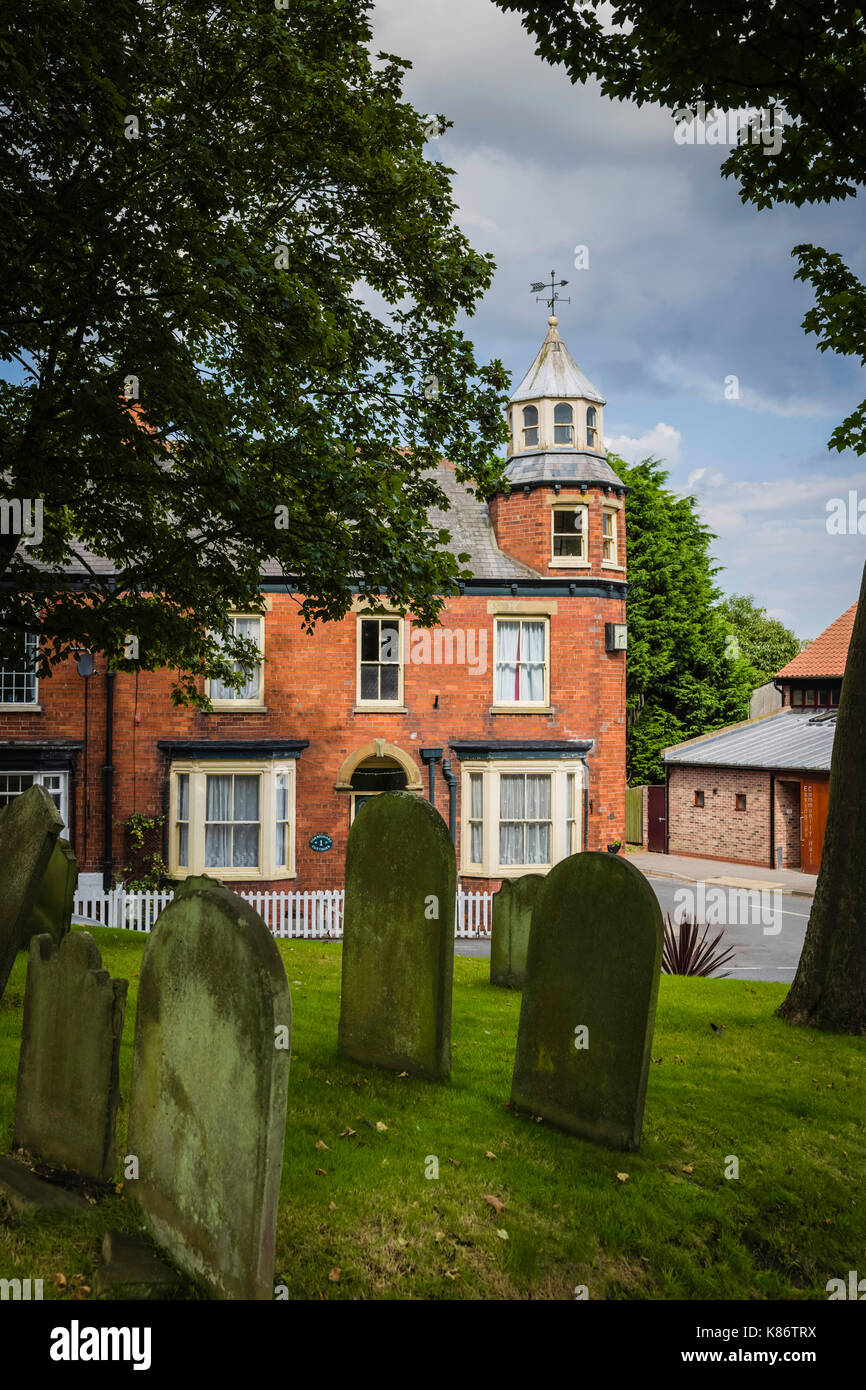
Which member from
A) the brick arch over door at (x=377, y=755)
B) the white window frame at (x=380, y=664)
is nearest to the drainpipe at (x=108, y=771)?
the brick arch over door at (x=377, y=755)

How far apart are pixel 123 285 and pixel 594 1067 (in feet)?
29.4

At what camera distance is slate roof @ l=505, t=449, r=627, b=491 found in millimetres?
22391

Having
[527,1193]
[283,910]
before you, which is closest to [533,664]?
[283,910]

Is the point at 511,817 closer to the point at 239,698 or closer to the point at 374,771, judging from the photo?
the point at 374,771

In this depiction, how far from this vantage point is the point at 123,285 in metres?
9.76

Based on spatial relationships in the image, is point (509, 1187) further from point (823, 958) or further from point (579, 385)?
point (579, 385)

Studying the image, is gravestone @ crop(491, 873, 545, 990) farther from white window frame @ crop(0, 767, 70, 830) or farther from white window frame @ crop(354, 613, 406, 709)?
white window frame @ crop(0, 767, 70, 830)

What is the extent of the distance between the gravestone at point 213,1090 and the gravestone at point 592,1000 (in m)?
2.49

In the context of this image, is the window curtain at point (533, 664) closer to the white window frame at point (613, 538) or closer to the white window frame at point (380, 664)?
the white window frame at point (613, 538)

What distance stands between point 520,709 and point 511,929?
11.4 metres

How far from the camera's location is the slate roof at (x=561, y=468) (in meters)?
22.4

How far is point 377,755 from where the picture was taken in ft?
69.7

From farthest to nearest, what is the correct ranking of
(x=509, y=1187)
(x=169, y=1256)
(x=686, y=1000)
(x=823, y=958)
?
(x=686, y=1000)
(x=823, y=958)
(x=509, y=1187)
(x=169, y=1256)
